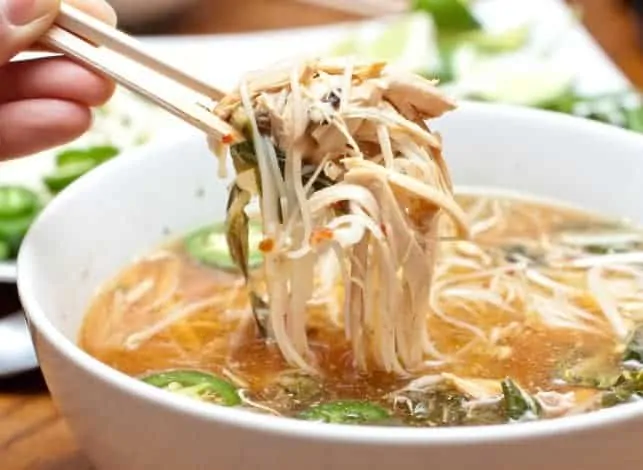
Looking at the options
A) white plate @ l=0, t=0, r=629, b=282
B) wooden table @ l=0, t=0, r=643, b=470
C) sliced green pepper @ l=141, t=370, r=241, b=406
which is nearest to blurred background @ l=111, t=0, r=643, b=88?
wooden table @ l=0, t=0, r=643, b=470

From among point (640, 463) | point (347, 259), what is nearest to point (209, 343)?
point (347, 259)

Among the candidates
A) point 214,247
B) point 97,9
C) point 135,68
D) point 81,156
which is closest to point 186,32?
point 81,156

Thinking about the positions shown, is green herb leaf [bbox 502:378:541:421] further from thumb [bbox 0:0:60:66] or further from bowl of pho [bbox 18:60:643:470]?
thumb [bbox 0:0:60:66]

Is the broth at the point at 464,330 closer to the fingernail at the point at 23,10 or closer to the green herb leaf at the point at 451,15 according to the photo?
the fingernail at the point at 23,10

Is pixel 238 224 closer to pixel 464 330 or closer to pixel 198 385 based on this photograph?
pixel 198 385

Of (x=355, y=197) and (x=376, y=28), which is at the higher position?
(x=355, y=197)

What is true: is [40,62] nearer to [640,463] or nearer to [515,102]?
[640,463]

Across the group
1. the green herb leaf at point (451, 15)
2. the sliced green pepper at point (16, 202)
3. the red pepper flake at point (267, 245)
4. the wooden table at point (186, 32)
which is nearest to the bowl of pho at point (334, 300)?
the red pepper flake at point (267, 245)
